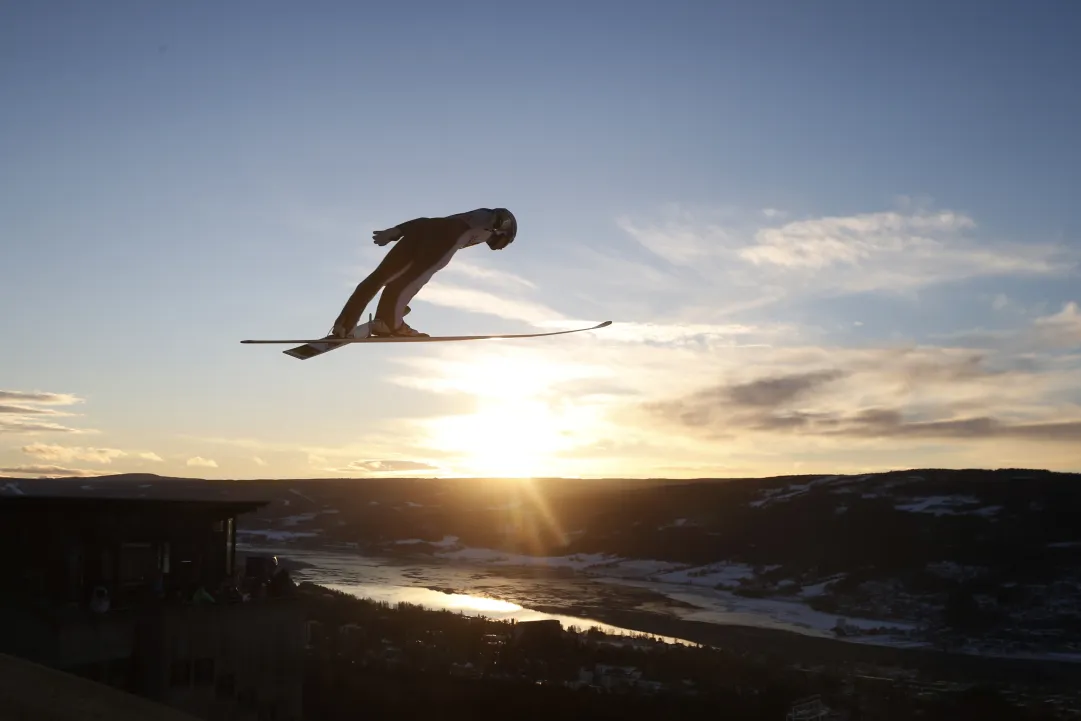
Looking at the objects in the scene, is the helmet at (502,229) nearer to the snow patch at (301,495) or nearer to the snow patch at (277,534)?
the snow patch at (277,534)

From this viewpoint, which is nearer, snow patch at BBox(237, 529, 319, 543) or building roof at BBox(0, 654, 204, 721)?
building roof at BBox(0, 654, 204, 721)

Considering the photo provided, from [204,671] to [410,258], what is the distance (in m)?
16.3

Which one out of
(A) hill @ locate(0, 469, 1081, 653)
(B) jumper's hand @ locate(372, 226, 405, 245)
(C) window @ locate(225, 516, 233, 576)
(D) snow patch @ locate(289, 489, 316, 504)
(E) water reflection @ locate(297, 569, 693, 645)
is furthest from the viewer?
(D) snow patch @ locate(289, 489, 316, 504)

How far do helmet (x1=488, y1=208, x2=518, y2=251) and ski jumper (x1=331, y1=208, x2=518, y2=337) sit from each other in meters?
0.01

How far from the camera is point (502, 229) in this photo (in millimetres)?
14430

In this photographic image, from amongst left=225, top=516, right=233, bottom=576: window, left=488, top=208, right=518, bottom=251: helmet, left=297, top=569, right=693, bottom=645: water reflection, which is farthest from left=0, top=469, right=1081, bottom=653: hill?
left=488, top=208, right=518, bottom=251: helmet

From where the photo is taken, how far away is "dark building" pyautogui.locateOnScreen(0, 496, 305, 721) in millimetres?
22984

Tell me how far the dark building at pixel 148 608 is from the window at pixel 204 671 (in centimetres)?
3

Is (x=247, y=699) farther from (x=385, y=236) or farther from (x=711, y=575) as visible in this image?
(x=711, y=575)

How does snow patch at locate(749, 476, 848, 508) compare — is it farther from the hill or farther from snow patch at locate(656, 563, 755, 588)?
snow patch at locate(656, 563, 755, 588)

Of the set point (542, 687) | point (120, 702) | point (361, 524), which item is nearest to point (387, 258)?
point (120, 702)

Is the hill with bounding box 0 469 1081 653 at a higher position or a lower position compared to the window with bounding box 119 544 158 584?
lower

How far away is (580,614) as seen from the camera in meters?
68.8

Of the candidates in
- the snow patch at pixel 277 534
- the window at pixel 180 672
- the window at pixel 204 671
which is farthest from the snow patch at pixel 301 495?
the window at pixel 180 672
